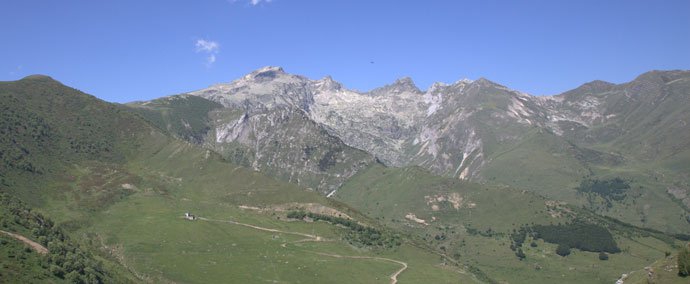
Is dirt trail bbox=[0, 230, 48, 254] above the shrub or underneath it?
underneath

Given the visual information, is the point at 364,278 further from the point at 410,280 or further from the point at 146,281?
the point at 146,281

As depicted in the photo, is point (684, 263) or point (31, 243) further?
point (684, 263)

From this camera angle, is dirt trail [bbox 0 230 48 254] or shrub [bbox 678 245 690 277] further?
shrub [bbox 678 245 690 277]

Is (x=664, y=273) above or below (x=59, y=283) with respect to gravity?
above

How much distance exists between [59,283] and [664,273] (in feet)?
416

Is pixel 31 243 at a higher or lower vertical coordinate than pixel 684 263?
lower

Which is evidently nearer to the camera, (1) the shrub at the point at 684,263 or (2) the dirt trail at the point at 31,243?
(2) the dirt trail at the point at 31,243

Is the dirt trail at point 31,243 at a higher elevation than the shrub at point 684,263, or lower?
lower

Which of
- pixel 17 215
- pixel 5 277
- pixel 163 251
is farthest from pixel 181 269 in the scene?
pixel 5 277

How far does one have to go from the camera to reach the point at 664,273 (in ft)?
437

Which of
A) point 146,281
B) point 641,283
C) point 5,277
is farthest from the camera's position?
point 146,281

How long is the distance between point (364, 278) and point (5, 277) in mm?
114414

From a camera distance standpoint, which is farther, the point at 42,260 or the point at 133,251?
the point at 133,251

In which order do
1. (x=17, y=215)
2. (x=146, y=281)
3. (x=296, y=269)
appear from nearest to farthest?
→ (x=17, y=215)
(x=146, y=281)
(x=296, y=269)
